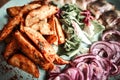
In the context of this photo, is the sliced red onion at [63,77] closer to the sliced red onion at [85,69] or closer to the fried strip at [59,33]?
the sliced red onion at [85,69]

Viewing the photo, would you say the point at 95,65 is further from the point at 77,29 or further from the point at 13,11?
the point at 13,11

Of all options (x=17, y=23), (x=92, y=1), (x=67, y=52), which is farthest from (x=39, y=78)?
(x=92, y=1)

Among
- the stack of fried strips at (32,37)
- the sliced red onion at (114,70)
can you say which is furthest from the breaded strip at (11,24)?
the sliced red onion at (114,70)

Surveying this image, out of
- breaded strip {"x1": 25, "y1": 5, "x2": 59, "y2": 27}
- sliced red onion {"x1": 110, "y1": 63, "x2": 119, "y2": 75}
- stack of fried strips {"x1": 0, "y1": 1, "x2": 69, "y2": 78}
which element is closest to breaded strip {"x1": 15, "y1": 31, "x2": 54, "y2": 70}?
stack of fried strips {"x1": 0, "y1": 1, "x2": 69, "y2": 78}

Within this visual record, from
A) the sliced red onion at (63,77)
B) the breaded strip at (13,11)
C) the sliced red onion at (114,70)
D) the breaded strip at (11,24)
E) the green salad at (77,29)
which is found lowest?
the sliced red onion at (114,70)

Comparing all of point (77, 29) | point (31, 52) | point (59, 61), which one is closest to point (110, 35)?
point (77, 29)

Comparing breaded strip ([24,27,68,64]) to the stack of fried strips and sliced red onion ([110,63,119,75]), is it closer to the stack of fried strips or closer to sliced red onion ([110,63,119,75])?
the stack of fried strips

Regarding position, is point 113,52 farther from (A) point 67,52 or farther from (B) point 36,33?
(B) point 36,33
